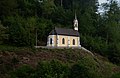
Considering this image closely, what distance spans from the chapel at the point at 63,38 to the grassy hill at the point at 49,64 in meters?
4.00

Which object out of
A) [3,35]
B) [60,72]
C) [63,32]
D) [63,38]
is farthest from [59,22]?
[60,72]

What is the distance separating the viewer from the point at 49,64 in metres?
27.5

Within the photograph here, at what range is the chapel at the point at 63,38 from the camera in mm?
53200

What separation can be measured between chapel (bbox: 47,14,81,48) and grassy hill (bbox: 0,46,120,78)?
4.00 m

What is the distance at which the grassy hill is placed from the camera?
27.0 m

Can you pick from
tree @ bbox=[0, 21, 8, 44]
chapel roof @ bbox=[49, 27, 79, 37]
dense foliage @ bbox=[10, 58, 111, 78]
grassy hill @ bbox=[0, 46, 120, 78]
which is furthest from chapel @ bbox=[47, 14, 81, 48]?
dense foliage @ bbox=[10, 58, 111, 78]

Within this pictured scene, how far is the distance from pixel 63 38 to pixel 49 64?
2678 cm

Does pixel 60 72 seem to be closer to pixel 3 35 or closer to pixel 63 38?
pixel 3 35

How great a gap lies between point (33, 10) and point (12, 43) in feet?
47.1

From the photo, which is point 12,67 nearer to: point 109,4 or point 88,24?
point 88,24

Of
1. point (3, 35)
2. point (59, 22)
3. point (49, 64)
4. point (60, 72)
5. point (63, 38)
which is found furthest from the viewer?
point (59, 22)

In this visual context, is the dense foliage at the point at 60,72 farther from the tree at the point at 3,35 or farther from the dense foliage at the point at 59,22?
the dense foliage at the point at 59,22

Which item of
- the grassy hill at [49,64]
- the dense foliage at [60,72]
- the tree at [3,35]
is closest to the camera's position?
the dense foliage at [60,72]

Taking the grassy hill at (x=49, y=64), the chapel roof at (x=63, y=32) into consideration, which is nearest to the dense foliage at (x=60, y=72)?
the grassy hill at (x=49, y=64)
